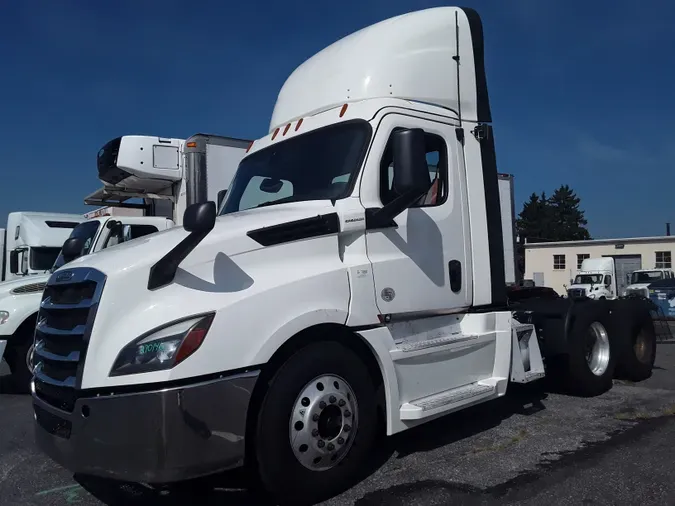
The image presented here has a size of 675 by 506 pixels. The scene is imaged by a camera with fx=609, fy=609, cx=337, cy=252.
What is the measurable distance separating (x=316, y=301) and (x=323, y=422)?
777 millimetres

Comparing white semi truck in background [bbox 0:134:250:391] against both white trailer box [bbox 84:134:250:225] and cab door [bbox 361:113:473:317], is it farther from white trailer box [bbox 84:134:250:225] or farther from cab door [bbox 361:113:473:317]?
cab door [bbox 361:113:473:317]

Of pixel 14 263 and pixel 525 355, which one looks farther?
pixel 14 263

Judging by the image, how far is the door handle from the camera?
5113 millimetres

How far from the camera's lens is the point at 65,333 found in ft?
12.1

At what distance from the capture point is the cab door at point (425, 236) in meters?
4.52

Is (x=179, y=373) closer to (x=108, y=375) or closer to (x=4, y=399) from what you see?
(x=108, y=375)

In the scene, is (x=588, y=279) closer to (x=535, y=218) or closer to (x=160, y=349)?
(x=160, y=349)

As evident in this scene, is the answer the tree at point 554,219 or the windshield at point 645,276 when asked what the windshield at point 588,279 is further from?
the tree at point 554,219

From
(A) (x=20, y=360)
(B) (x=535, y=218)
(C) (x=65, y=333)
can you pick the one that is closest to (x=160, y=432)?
(C) (x=65, y=333)

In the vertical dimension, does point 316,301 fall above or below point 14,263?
below

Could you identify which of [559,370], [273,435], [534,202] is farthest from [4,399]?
[534,202]

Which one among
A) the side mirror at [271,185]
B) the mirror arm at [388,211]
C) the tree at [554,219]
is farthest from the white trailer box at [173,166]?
the tree at [554,219]

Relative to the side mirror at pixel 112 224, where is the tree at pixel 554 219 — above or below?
above

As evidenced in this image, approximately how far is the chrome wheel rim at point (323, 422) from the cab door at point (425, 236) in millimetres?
750
